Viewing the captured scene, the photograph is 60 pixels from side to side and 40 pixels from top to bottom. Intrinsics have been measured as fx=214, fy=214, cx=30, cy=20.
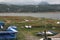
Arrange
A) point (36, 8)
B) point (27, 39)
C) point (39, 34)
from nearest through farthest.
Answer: point (27, 39) < point (39, 34) < point (36, 8)

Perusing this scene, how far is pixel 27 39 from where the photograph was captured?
11.7 m

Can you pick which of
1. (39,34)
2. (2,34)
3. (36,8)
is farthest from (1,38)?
(36,8)

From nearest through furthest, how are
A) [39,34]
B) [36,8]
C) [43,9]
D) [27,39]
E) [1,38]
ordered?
[1,38]
[27,39]
[39,34]
[43,9]
[36,8]

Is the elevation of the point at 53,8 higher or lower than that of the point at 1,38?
lower

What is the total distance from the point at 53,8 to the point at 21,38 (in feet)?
171

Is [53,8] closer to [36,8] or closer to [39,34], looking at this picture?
[36,8]

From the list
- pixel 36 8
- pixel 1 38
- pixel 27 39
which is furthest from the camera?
pixel 36 8

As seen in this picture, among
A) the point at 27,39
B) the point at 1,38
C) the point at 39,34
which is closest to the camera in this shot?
the point at 1,38

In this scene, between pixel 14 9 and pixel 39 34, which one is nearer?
pixel 39 34

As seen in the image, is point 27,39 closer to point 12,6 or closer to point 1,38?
point 1,38

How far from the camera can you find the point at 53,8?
63.2 m

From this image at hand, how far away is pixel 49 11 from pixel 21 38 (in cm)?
5241

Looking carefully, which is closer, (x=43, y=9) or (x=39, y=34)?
(x=39, y=34)

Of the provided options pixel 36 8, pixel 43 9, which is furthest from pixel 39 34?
A: pixel 36 8
